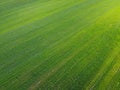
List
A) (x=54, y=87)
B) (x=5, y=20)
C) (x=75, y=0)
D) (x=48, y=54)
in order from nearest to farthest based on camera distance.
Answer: (x=54, y=87)
(x=48, y=54)
(x=5, y=20)
(x=75, y=0)

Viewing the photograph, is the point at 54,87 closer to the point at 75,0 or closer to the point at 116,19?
the point at 116,19

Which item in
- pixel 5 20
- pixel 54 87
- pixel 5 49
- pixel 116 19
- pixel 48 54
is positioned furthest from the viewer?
pixel 5 20

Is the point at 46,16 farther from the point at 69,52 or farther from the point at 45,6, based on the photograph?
the point at 69,52

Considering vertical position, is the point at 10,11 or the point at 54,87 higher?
the point at 54,87

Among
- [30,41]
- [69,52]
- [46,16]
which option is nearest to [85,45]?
[69,52]

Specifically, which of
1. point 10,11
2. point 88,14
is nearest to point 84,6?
point 88,14

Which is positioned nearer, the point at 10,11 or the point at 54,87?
the point at 54,87
